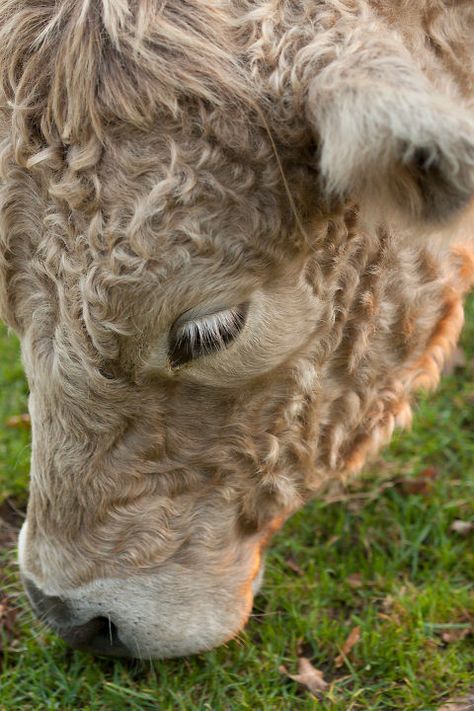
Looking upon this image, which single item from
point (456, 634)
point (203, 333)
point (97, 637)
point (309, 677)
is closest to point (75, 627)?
point (97, 637)

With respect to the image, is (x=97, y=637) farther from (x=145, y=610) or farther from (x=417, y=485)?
(x=417, y=485)

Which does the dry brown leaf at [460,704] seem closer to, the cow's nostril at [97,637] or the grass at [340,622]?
the grass at [340,622]

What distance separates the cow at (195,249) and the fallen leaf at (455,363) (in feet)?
6.86

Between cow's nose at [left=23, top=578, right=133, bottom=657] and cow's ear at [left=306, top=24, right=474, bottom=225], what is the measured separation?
5.04 feet

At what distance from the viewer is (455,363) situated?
5.45m

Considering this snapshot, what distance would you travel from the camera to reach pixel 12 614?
376 cm

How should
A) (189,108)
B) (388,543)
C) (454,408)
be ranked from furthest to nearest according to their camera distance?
(454,408), (388,543), (189,108)

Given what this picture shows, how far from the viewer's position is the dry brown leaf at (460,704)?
3.23 meters

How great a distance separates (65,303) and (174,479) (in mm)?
665

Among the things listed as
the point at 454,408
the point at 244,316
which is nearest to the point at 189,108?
the point at 244,316

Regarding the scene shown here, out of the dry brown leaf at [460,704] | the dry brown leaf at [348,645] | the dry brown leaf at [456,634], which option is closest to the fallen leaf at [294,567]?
the dry brown leaf at [348,645]

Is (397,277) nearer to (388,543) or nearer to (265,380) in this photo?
(265,380)

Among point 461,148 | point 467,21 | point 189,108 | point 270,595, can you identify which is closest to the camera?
point 461,148

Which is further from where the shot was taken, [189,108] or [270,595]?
[270,595]
